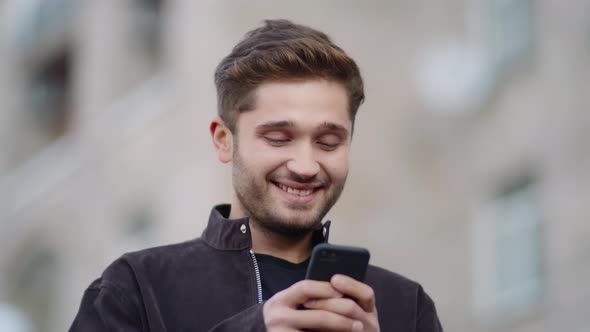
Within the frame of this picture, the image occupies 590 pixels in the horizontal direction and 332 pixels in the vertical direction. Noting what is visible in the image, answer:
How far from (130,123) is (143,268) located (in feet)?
67.2

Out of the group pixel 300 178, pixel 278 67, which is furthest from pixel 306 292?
pixel 278 67

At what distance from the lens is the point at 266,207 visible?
3494mm

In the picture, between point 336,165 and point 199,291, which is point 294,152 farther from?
point 199,291

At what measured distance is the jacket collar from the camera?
3.55 meters

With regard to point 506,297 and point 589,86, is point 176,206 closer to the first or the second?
point 506,297

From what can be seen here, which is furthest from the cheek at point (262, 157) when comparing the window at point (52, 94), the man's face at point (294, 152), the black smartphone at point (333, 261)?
the window at point (52, 94)

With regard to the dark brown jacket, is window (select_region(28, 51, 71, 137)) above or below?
above

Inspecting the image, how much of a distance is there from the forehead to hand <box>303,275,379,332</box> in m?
0.50

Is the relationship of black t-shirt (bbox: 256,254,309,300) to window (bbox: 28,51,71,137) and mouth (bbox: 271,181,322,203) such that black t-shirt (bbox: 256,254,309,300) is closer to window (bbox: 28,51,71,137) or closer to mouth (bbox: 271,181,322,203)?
mouth (bbox: 271,181,322,203)

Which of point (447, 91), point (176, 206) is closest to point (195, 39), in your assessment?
point (176, 206)

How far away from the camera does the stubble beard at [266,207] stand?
347 centimetres

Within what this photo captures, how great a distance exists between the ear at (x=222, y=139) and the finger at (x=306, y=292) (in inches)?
24.8

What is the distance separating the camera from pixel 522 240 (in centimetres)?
1734

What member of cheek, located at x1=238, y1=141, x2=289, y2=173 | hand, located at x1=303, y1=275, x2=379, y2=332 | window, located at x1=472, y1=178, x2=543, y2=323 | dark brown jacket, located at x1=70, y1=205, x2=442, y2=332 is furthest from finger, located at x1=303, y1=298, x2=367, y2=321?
Answer: window, located at x1=472, y1=178, x2=543, y2=323
